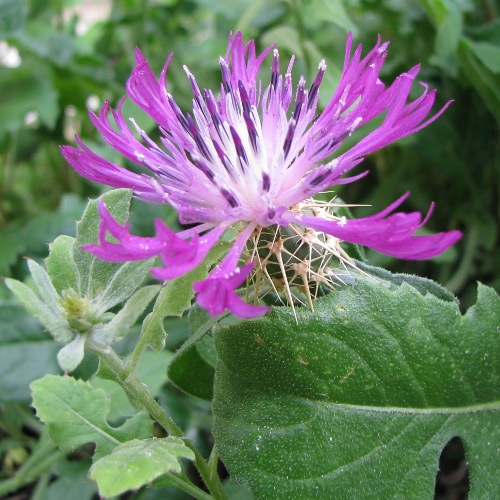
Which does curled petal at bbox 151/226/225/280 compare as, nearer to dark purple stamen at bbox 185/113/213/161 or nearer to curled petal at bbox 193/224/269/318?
curled petal at bbox 193/224/269/318

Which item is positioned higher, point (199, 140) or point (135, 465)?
point (199, 140)

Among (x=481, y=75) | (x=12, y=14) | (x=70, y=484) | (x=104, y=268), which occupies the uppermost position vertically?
(x=12, y=14)

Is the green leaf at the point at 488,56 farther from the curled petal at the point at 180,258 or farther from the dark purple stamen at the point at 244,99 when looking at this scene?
the curled petal at the point at 180,258

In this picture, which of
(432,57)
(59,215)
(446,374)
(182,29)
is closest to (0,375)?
(59,215)

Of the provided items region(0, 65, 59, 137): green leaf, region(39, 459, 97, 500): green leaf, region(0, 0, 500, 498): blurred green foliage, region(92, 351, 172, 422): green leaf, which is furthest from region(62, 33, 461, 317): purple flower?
region(0, 65, 59, 137): green leaf

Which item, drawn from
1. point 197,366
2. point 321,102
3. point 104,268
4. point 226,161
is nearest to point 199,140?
point 226,161

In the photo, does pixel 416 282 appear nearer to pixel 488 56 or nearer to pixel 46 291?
pixel 46 291

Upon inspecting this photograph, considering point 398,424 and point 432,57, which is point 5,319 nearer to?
point 398,424
